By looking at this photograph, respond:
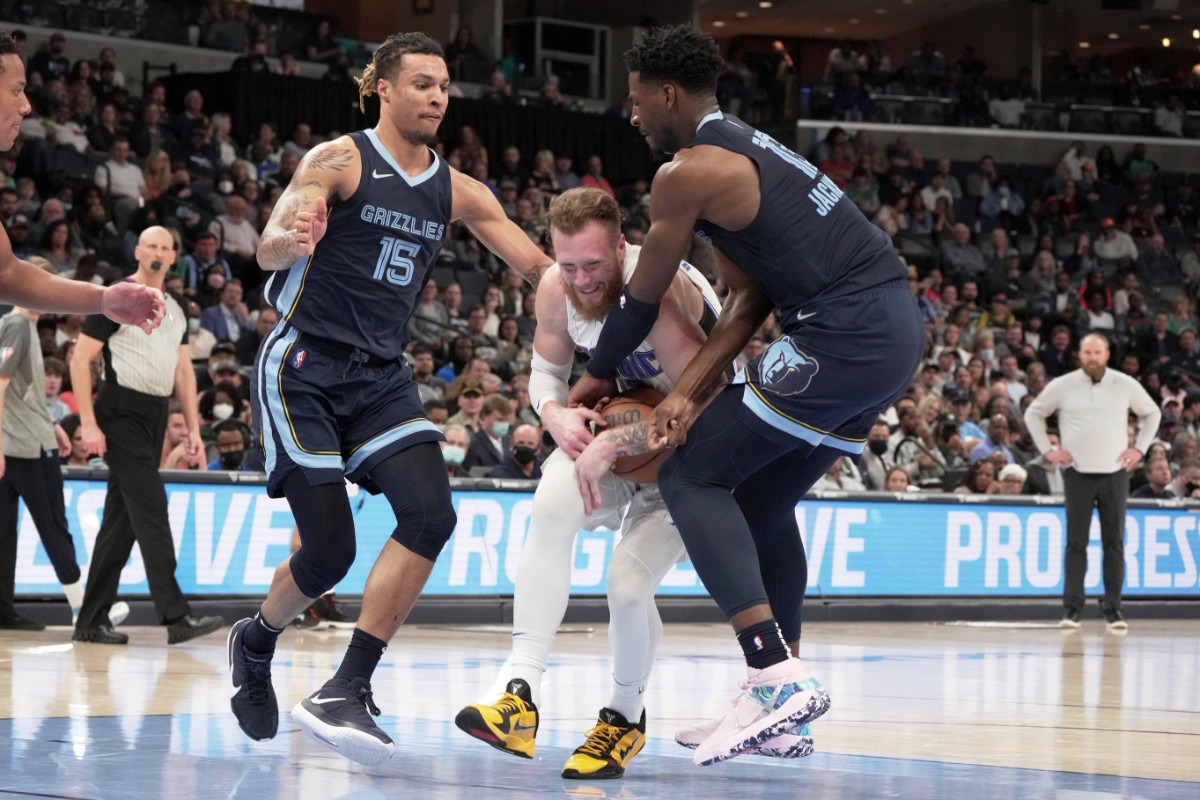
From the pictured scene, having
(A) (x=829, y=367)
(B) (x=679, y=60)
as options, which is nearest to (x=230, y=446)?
(B) (x=679, y=60)

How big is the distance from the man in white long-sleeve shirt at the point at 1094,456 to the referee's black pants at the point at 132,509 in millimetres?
6357

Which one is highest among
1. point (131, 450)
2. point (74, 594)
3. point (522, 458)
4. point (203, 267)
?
point (203, 267)

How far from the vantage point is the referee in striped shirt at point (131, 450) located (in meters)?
7.98

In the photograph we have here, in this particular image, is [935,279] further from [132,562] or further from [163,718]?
[163,718]

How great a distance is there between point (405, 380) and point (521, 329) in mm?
11591

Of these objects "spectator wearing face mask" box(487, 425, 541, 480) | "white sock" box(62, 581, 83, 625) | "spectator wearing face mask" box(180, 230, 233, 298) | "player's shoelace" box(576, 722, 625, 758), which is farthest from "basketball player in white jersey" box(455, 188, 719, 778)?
"spectator wearing face mask" box(180, 230, 233, 298)

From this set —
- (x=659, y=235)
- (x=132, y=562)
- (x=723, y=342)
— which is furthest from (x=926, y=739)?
(x=132, y=562)

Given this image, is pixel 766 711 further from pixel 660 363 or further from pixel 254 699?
pixel 254 699

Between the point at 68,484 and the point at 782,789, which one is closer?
the point at 782,789

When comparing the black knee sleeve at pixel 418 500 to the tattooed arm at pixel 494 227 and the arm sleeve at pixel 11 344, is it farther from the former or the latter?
the arm sleeve at pixel 11 344

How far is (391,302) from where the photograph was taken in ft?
15.2

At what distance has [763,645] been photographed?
13.2ft

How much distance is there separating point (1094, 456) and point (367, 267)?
8051mm

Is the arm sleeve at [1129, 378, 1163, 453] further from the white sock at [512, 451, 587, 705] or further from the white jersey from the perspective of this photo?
the white sock at [512, 451, 587, 705]
